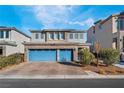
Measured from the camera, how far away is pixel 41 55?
119 ft

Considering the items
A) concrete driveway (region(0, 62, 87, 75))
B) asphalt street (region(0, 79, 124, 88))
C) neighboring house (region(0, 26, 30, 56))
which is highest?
neighboring house (region(0, 26, 30, 56))

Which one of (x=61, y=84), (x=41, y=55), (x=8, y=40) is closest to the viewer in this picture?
(x=61, y=84)

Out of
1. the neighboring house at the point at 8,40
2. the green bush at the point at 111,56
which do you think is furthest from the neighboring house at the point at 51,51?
the green bush at the point at 111,56

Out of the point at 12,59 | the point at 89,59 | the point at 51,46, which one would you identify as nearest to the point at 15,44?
the point at 51,46

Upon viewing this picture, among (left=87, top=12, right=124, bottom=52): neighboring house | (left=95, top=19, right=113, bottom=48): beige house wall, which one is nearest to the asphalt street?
(left=87, top=12, right=124, bottom=52): neighboring house

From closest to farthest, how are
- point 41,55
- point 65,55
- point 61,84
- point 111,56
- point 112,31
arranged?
point 61,84 < point 111,56 < point 112,31 < point 41,55 < point 65,55

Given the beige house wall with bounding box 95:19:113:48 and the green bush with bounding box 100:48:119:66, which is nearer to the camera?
the green bush with bounding box 100:48:119:66

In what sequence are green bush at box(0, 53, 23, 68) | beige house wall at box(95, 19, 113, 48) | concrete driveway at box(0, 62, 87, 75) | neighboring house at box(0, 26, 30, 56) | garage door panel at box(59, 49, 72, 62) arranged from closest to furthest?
1. concrete driveway at box(0, 62, 87, 75)
2. green bush at box(0, 53, 23, 68)
3. neighboring house at box(0, 26, 30, 56)
4. garage door panel at box(59, 49, 72, 62)
5. beige house wall at box(95, 19, 113, 48)

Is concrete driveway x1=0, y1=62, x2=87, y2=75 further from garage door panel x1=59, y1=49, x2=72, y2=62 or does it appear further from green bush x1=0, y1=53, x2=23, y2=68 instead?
garage door panel x1=59, y1=49, x2=72, y2=62

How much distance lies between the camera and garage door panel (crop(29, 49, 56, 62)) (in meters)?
36.2

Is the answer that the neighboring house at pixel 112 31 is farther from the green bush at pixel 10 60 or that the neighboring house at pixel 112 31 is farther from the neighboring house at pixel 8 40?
the neighboring house at pixel 8 40

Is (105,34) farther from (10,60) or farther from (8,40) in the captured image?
(10,60)

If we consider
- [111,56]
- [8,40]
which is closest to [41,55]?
[8,40]

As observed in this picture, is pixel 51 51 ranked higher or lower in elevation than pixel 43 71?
higher
